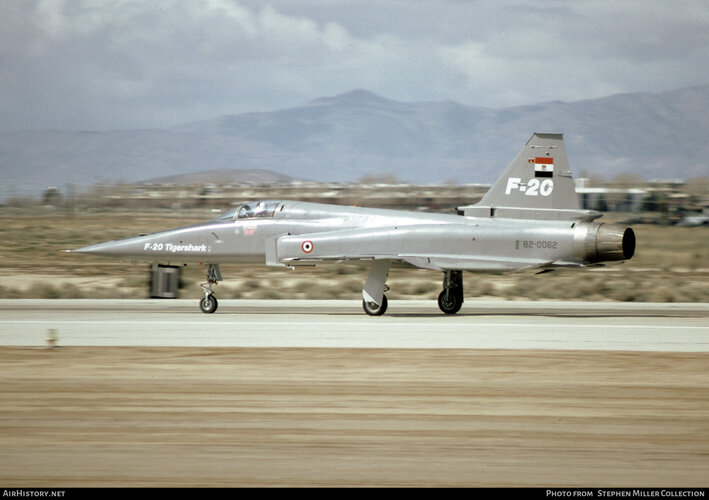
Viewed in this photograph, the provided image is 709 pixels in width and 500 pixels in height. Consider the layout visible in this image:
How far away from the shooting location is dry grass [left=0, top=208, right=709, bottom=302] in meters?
30.5

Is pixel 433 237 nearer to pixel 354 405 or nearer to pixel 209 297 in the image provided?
pixel 209 297

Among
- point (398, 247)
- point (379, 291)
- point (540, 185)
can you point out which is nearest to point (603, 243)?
point (540, 185)

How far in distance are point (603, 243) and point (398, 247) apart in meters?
4.41

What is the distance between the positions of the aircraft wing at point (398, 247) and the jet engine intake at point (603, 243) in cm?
157

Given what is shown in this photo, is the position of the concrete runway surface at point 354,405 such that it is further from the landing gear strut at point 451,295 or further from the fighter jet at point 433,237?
the landing gear strut at point 451,295

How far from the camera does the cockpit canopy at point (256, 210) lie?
891 inches

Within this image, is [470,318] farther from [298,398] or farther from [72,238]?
[72,238]

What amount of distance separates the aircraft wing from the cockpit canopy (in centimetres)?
99

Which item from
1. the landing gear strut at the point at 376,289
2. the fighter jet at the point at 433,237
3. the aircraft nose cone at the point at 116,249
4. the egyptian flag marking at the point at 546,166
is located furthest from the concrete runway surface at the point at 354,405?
the aircraft nose cone at the point at 116,249

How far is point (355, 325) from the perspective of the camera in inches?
779

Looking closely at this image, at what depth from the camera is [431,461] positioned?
8750 millimetres

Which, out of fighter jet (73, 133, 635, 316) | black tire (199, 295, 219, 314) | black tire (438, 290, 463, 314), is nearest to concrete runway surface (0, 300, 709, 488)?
fighter jet (73, 133, 635, 316)
